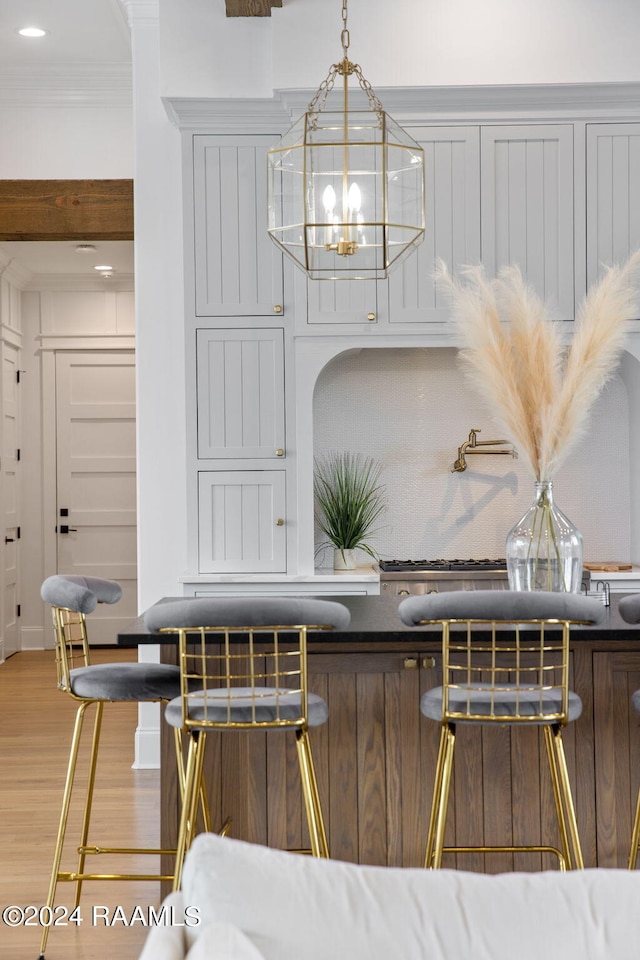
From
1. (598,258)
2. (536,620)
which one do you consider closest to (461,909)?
(536,620)

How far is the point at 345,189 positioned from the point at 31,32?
126 inches

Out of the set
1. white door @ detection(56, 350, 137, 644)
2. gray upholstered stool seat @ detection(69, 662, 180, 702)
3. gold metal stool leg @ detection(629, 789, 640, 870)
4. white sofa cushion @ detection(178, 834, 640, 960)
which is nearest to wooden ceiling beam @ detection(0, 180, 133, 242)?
white door @ detection(56, 350, 137, 644)

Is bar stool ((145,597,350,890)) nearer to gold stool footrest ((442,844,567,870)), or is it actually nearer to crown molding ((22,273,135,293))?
gold stool footrest ((442,844,567,870))

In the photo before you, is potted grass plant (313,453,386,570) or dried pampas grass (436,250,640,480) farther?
potted grass plant (313,453,386,570)

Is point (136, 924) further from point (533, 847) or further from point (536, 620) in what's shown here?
point (536, 620)

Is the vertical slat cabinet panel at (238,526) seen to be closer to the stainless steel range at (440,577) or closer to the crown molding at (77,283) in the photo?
the stainless steel range at (440,577)

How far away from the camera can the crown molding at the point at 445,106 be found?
438 cm

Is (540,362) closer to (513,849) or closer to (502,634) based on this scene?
(502,634)

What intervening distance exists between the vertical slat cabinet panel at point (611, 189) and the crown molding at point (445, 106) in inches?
3.5

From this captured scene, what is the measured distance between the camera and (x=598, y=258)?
4.48 m

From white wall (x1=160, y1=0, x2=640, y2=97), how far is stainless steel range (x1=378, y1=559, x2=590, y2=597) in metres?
2.11

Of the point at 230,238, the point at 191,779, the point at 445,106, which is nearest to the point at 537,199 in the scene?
the point at 445,106

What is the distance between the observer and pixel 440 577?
4.42 metres

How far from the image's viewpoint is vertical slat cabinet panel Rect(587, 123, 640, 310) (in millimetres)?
4465
